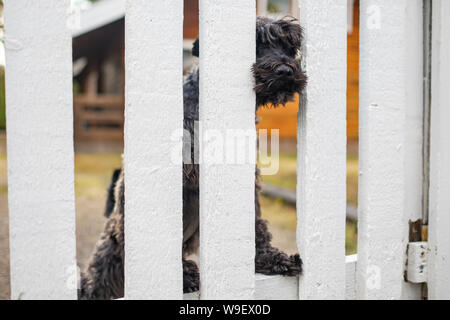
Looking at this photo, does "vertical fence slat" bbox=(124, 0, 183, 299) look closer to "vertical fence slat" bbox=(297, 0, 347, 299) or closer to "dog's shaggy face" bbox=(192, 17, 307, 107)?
"dog's shaggy face" bbox=(192, 17, 307, 107)

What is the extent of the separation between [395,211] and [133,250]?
1088mm

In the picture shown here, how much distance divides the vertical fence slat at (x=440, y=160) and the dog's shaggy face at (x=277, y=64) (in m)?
0.61

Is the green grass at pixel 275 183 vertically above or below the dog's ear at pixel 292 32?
below

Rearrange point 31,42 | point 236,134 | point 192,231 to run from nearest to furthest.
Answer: point 31,42
point 236,134
point 192,231

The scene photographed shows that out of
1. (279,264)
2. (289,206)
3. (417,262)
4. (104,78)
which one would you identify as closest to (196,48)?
(279,264)

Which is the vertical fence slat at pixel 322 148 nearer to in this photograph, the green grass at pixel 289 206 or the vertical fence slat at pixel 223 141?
the vertical fence slat at pixel 223 141

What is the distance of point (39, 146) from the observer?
111 centimetres

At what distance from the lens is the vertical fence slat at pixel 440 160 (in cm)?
171

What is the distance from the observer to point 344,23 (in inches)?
59.1

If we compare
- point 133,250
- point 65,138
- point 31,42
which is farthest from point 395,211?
point 31,42

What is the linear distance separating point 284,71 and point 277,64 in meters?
0.04

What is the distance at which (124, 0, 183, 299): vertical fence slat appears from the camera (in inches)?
47.8

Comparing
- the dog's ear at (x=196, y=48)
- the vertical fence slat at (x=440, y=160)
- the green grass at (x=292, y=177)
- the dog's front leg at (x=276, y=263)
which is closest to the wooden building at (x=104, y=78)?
the green grass at (x=292, y=177)
